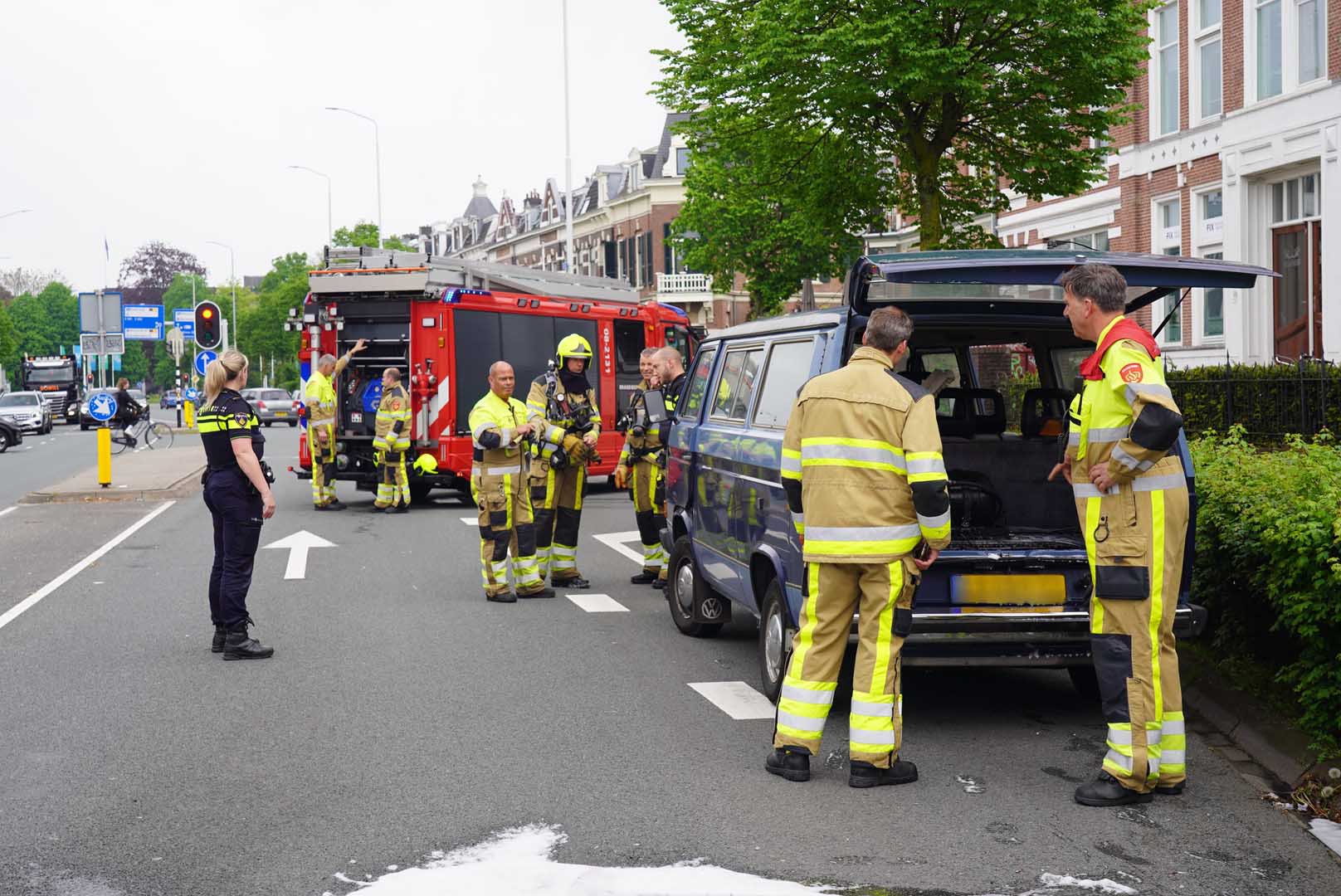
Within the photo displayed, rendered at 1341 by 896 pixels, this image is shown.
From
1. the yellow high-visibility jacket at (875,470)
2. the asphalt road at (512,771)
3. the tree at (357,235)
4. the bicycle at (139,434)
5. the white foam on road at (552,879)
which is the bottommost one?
the asphalt road at (512,771)

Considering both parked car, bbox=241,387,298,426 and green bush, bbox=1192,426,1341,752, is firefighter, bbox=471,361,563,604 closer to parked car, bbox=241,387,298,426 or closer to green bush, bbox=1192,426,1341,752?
green bush, bbox=1192,426,1341,752

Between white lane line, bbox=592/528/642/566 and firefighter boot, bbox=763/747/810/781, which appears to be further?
white lane line, bbox=592/528/642/566

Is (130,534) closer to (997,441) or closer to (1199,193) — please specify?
(997,441)

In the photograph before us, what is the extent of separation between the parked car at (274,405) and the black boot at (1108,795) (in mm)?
51802

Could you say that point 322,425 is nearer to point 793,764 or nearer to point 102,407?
point 102,407

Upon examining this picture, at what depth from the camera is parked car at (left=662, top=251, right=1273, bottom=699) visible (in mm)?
6098

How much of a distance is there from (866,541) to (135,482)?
63.0 ft

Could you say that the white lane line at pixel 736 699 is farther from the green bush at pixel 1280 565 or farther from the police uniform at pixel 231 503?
the police uniform at pixel 231 503

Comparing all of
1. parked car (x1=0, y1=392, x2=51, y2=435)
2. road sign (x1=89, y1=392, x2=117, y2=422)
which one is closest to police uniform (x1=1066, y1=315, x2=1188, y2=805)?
road sign (x1=89, y1=392, x2=117, y2=422)

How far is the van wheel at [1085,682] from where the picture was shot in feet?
23.1

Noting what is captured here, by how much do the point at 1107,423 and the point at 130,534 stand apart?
41.6 feet

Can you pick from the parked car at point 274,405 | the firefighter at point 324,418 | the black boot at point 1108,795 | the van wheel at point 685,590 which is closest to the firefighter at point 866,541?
the black boot at point 1108,795

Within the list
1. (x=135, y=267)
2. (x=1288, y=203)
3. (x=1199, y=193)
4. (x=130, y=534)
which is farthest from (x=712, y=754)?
(x=135, y=267)

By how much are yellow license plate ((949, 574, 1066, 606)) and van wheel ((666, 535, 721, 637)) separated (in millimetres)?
2641
